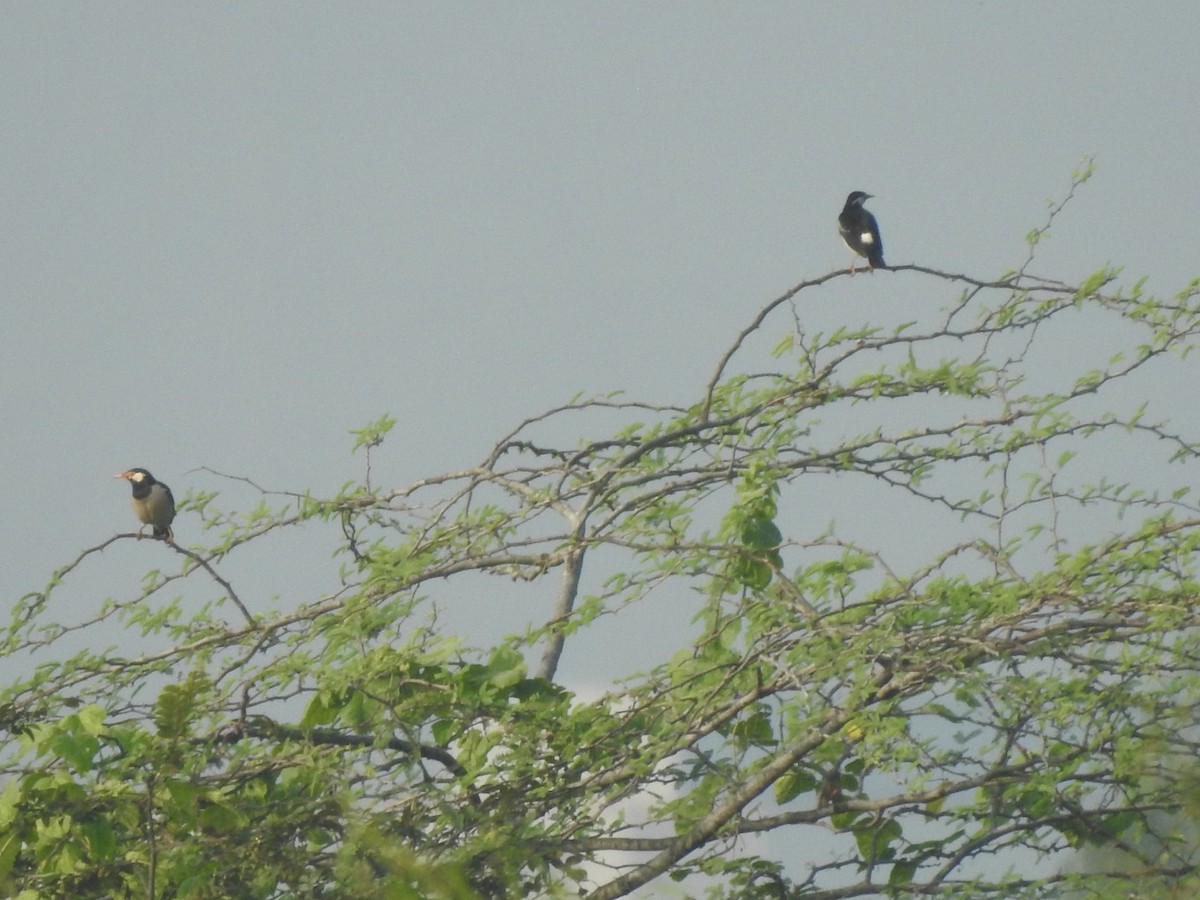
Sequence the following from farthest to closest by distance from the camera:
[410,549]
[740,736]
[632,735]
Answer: [410,549] < [740,736] < [632,735]

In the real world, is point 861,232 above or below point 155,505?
above

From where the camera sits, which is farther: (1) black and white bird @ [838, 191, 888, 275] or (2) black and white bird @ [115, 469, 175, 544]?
(2) black and white bird @ [115, 469, 175, 544]

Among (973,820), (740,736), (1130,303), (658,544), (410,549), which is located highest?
(1130,303)

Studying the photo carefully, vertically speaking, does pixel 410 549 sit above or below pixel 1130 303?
below

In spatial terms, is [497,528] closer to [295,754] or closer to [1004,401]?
[295,754]

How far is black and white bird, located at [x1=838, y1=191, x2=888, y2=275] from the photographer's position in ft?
34.6

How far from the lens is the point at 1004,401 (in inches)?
229

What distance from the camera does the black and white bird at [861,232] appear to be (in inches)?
415

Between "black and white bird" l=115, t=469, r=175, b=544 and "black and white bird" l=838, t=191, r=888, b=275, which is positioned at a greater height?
"black and white bird" l=838, t=191, r=888, b=275

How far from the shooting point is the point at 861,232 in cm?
1062

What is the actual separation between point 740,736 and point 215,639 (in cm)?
197

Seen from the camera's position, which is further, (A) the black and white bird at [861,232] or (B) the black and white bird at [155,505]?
(B) the black and white bird at [155,505]

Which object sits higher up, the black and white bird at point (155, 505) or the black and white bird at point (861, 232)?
the black and white bird at point (861, 232)

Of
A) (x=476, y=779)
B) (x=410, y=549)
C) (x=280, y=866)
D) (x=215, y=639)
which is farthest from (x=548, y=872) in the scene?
(x=215, y=639)
